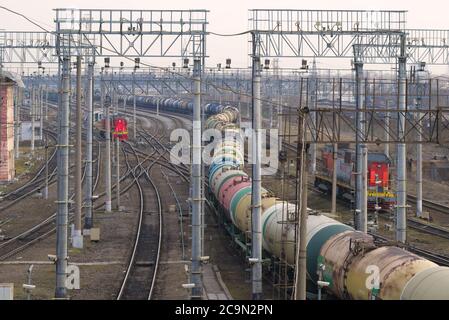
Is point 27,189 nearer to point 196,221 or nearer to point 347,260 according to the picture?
point 196,221

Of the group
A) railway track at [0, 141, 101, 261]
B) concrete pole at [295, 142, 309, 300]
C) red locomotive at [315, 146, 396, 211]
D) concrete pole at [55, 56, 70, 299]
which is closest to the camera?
concrete pole at [295, 142, 309, 300]

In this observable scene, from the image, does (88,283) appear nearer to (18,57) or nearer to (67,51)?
(67,51)

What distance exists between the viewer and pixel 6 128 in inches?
2067

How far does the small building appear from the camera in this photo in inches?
2009

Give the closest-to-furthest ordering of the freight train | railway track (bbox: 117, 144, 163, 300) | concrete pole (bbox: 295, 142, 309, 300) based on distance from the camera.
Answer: concrete pole (bbox: 295, 142, 309, 300)
the freight train
railway track (bbox: 117, 144, 163, 300)

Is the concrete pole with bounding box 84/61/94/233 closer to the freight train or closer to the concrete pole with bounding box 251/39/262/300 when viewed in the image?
the freight train

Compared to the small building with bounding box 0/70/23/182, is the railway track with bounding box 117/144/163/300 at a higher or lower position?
lower

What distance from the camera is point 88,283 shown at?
2464 cm

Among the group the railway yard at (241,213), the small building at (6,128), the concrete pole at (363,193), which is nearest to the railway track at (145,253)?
the railway yard at (241,213)

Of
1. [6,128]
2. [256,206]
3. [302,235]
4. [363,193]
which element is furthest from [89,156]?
[6,128]

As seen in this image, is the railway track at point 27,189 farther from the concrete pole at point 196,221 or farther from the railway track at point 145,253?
the concrete pole at point 196,221

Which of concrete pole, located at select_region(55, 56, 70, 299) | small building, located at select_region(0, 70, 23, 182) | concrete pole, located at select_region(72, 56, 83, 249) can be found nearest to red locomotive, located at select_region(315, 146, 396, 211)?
concrete pole, located at select_region(72, 56, 83, 249)
